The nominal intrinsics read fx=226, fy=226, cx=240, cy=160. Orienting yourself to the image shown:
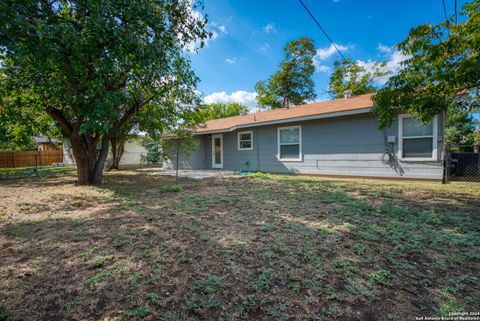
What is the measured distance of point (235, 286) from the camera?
79.4 inches

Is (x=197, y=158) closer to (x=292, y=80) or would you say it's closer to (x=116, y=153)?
(x=116, y=153)

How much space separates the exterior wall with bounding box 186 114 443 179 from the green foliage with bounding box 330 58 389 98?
46.3 feet

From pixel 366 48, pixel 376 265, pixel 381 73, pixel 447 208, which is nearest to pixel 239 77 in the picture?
pixel 366 48

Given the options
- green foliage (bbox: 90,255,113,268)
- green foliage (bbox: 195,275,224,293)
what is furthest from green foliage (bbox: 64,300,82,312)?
green foliage (bbox: 195,275,224,293)

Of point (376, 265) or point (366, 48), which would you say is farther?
point (366, 48)

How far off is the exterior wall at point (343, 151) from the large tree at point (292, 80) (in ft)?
46.4

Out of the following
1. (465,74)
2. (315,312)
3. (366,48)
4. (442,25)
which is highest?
Answer: (366,48)

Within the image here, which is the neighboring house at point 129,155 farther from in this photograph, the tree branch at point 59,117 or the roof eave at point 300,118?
the tree branch at point 59,117

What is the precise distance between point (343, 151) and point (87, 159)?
9.02 meters

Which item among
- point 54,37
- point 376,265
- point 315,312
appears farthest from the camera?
point 54,37

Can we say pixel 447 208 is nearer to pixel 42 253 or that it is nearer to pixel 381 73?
pixel 42 253

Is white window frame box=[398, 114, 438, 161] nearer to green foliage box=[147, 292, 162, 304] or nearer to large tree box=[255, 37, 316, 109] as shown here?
green foliage box=[147, 292, 162, 304]

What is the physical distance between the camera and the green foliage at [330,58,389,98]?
66.0 ft

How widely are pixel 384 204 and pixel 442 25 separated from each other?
3.54 metres
